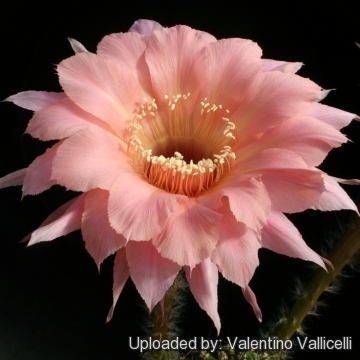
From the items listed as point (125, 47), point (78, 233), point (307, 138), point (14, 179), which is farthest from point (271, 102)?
point (78, 233)

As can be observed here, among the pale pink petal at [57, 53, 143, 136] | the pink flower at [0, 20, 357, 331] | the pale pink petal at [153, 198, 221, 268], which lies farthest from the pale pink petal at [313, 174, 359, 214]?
the pale pink petal at [57, 53, 143, 136]

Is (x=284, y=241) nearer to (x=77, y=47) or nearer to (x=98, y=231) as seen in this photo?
(x=98, y=231)

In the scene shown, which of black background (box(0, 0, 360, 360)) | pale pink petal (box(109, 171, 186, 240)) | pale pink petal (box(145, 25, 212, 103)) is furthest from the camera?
black background (box(0, 0, 360, 360))

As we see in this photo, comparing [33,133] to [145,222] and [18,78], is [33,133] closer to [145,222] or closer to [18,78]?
[145,222]

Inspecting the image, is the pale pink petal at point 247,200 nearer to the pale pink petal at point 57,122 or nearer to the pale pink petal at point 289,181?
the pale pink petal at point 289,181

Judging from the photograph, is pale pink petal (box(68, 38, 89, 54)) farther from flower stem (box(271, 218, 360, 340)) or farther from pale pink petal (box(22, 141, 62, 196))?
flower stem (box(271, 218, 360, 340))
